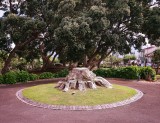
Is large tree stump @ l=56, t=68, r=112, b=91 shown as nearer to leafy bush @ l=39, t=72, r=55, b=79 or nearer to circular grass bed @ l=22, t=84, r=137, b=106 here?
circular grass bed @ l=22, t=84, r=137, b=106

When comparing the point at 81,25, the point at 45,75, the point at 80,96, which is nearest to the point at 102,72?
the point at 45,75

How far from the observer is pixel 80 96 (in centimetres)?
1341

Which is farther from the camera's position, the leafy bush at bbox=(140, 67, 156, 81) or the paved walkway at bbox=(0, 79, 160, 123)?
the leafy bush at bbox=(140, 67, 156, 81)

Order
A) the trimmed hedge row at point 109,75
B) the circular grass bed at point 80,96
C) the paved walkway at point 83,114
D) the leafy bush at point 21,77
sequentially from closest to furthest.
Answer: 1. the paved walkway at point 83,114
2. the circular grass bed at point 80,96
3. the trimmed hedge row at point 109,75
4. the leafy bush at point 21,77

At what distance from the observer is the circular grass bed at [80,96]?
12.4 m

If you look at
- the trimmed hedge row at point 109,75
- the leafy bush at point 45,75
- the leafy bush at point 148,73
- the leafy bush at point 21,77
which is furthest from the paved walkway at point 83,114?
the leafy bush at point 45,75

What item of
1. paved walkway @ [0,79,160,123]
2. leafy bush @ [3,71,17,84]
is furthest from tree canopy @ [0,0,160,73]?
paved walkway @ [0,79,160,123]

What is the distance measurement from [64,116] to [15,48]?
60.8 feet

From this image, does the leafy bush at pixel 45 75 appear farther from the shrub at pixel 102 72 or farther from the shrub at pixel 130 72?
the shrub at pixel 130 72

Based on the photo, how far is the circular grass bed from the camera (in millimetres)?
12375

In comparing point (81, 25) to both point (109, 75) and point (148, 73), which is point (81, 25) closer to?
point (109, 75)

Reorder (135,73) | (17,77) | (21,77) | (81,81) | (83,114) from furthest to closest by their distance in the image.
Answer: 1. (135,73)
2. (21,77)
3. (17,77)
4. (81,81)
5. (83,114)

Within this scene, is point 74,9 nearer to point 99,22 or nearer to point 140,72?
point 99,22

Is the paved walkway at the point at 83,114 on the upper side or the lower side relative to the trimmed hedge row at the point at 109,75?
lower
